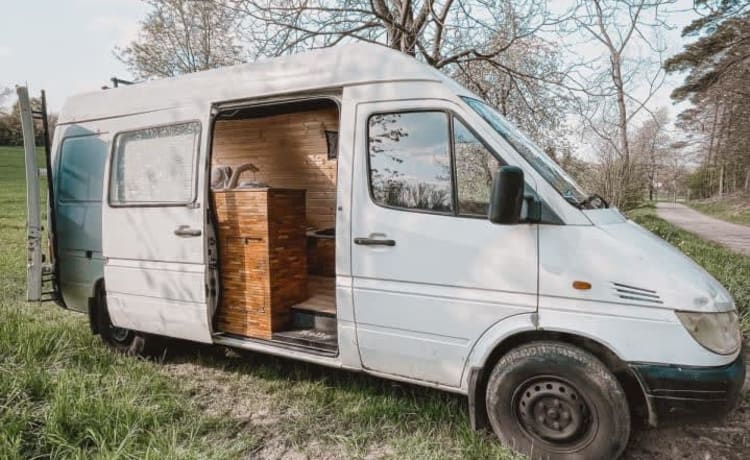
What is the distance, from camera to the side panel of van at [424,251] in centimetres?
282

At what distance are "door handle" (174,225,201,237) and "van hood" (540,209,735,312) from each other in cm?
272

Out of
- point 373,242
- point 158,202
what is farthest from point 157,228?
point 373,242

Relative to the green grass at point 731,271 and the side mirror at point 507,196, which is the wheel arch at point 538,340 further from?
the green grass at point 731,271

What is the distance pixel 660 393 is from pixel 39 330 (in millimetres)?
5225

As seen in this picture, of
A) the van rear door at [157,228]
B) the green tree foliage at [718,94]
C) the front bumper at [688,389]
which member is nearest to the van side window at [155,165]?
the van rear door at [157,228]

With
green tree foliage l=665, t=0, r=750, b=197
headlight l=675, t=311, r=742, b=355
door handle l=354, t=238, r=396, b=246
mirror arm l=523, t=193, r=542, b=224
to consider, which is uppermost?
green tree foliage l=665, t=0, r=750, b=197

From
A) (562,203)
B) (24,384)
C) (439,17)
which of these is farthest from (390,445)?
(439,17)

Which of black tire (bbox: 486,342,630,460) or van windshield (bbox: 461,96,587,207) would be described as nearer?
black tire (bbox: 486,342,630,460)

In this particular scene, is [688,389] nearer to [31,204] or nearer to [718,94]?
[31,204]

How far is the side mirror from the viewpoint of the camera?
98.1 inches

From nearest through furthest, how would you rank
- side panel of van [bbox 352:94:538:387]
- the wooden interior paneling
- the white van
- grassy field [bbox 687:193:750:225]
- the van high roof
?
1. the white van
2. side panel of van [bbox 352:94:538:387]
3. the van high roof
4. the wooden interior paneling
5. grassy field [bbox 687:193:750:225]

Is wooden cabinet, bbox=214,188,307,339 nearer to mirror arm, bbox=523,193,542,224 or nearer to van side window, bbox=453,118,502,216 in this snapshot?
van side window, bbox=453,118,502,216

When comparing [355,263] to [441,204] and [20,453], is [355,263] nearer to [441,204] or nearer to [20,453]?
[441,204]

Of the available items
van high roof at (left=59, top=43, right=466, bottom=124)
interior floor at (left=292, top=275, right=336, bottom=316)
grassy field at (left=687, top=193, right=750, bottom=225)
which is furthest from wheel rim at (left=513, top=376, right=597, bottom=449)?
grassy field at (left=687, top=193, right=750, bottom=225)
